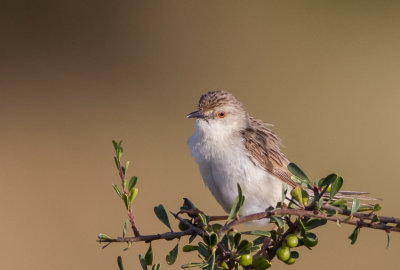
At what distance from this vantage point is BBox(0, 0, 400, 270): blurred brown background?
24.5 ft

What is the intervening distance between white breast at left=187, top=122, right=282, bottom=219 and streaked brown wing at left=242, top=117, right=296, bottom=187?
0.06m

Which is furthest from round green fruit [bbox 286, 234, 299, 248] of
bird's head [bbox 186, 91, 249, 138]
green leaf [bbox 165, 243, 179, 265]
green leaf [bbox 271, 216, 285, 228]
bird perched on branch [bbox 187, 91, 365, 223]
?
bird's head [bbox 186, 91, 249, 138]

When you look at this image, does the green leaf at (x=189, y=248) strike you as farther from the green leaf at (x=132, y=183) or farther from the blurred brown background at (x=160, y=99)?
the blurred brown background at (x=160, y=99)

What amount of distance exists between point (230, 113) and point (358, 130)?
16.1 ft

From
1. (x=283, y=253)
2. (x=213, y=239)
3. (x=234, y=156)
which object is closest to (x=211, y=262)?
→ (x=213, y=239)

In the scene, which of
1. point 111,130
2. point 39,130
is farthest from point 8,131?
point 111,130

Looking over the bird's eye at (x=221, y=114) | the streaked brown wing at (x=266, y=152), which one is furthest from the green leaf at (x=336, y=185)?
the bird's eye at (x=221, y=114)

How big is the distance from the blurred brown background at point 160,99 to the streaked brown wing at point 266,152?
9.16 ft

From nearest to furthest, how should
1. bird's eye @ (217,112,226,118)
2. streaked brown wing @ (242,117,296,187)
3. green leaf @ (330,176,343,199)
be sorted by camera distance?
green leaf @ (330,176,343,199) → streaked brown wing @ (242,117,296,187) → bird's eye @ (217,112,226,118)

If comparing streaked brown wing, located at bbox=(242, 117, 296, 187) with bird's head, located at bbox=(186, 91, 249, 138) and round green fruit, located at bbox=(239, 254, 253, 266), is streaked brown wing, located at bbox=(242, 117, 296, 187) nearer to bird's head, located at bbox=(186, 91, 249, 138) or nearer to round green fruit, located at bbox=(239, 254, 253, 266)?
bird's head, located at bbox=(186, 91, 249, 138)

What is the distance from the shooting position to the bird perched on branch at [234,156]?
3688 millimetres

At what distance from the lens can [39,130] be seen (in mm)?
8797

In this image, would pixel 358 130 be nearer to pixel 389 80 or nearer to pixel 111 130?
pixel 389 80

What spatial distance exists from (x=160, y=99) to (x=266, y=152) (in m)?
5.13
